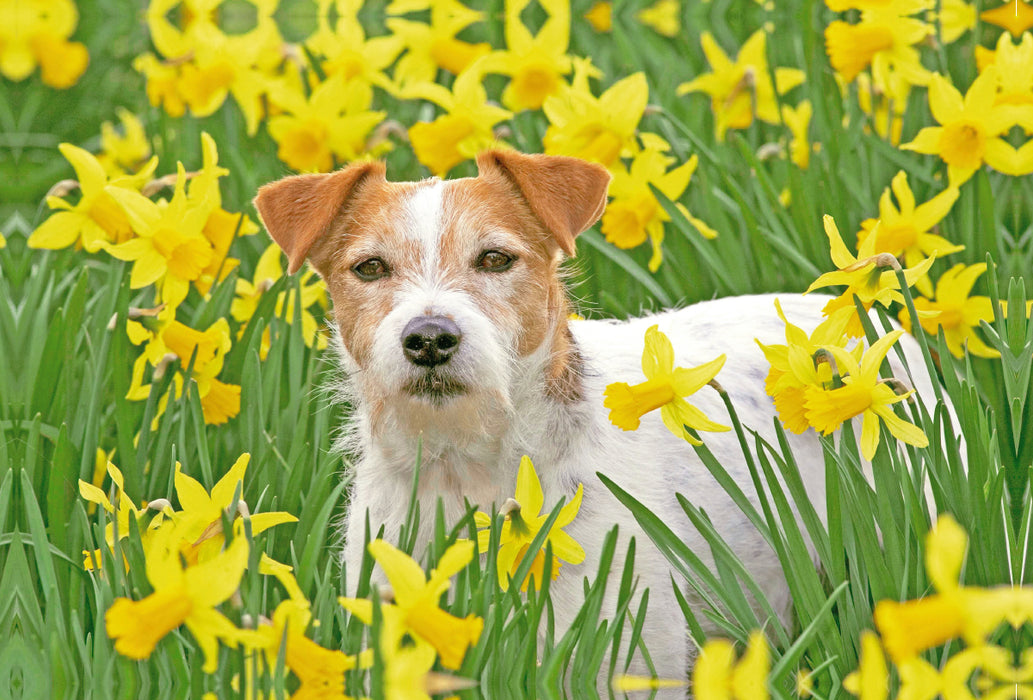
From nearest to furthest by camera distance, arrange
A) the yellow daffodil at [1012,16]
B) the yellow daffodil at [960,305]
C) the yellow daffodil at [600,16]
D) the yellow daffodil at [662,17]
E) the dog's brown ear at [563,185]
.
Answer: the dog's brown ear at [563,185], the yellow daffodil at [960,305], the yellow daffodil at [1012,16], the yellow daffodil at [662,17], the yellow daffodil at [600,16]

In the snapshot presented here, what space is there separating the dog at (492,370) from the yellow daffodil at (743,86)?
80.0 inches

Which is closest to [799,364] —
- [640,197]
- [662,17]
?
[640,197]

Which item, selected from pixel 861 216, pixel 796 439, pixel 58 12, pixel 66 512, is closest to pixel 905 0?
pixel 861 216

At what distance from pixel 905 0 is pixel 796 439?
1830mm

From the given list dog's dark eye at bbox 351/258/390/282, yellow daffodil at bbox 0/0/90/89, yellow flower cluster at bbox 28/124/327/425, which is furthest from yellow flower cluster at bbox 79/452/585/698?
yellow daffodil at bbox 0/0/90/89

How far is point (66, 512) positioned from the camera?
3693 millimetres

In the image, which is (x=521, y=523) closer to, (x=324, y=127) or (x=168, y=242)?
(x=168, y=242)

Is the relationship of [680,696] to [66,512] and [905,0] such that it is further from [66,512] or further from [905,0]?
[905,0]

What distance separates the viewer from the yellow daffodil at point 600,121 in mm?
4227

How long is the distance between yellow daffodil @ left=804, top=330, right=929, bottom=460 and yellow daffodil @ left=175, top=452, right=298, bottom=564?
1.14 m

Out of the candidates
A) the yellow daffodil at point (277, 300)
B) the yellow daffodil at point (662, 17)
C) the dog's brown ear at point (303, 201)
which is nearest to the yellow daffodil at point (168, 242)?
the dog's brown ear at point (303, 201)

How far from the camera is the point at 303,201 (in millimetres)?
3650

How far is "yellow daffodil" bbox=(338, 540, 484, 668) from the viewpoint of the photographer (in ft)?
6.87

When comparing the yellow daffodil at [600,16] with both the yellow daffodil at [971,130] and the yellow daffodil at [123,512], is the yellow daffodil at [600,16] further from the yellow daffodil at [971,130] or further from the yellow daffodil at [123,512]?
the yellow daffodil at [123,512]
